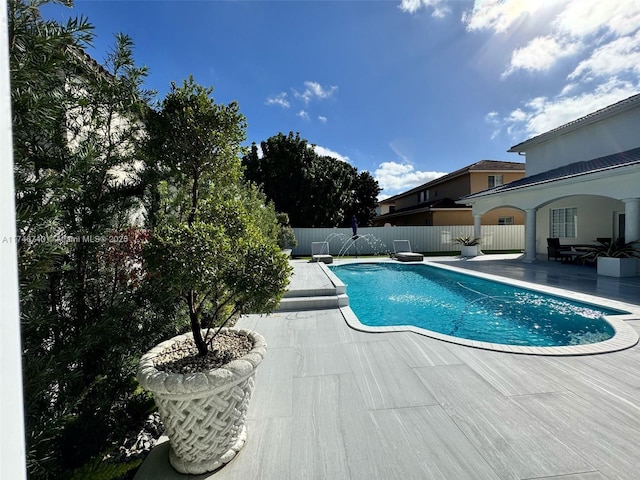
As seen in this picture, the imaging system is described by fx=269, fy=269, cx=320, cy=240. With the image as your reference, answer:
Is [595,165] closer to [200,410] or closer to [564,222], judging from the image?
[564,222]

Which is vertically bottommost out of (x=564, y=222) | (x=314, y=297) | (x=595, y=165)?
(x=314, y=297)

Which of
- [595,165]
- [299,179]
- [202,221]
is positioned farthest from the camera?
[299,179]

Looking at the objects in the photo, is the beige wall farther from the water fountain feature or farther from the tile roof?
the water fountain feature

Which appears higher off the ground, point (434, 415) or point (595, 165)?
point (595, 165)

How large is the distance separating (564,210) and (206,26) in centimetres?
2060

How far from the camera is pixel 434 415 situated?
2.84 meters

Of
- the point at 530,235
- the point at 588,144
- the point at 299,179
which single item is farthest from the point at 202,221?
the point at 299,179

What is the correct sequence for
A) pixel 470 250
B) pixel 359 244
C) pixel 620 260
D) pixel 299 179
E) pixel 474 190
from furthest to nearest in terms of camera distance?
pixel 474 190
pixel 299 179
pixel 359 244
pixel 470 250
pixel 620 260

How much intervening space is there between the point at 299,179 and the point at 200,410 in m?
23.3

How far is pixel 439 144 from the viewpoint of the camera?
958 inches

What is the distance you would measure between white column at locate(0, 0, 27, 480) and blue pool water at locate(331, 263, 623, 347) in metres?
6.48

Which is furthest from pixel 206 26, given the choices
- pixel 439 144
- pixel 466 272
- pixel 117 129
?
pixel 439 144

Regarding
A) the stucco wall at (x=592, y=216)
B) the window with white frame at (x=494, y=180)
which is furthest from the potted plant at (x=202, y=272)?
the window with white frame at (x=494, y=180)

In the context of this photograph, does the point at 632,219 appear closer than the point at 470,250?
Yes
